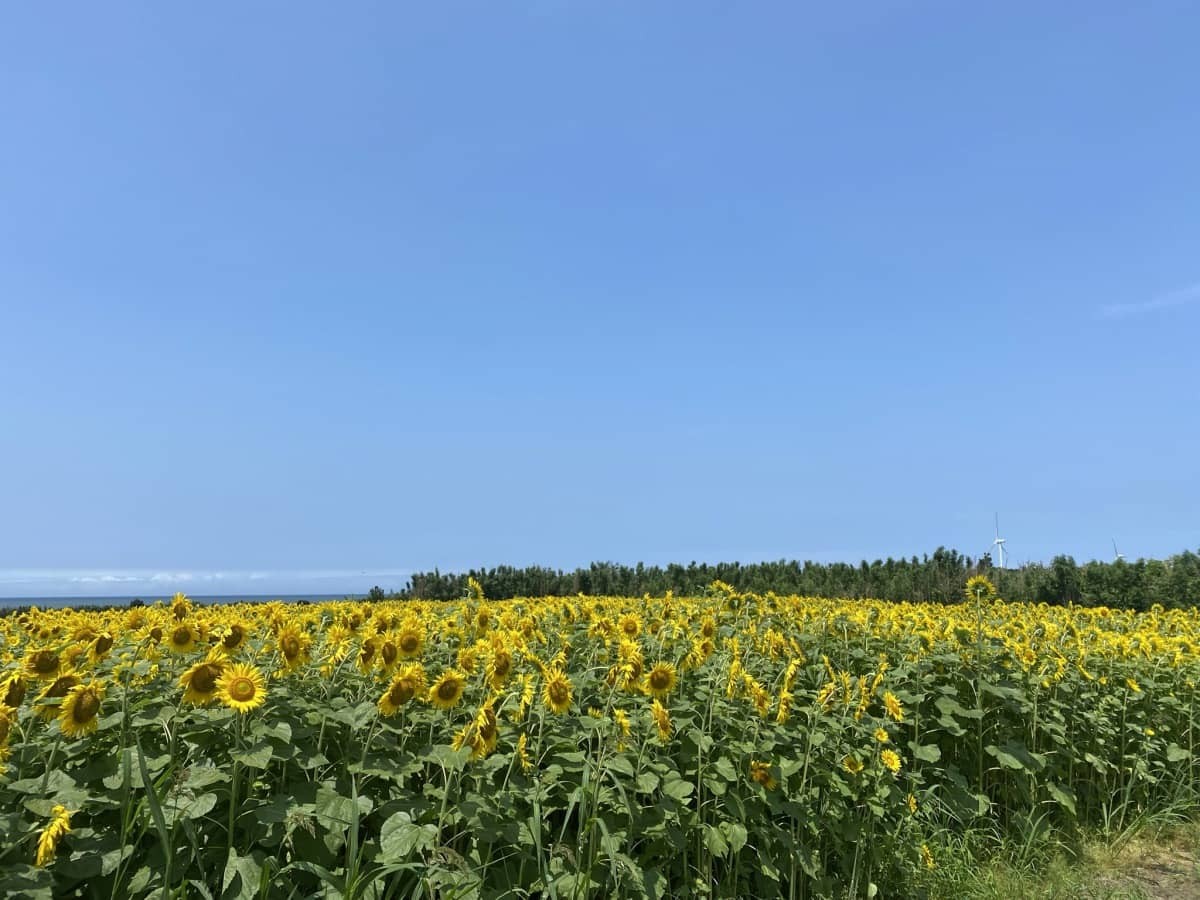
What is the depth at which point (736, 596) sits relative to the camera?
621cm

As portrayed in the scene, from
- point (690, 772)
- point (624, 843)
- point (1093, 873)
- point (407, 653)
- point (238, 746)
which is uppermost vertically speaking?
point (407, 653)

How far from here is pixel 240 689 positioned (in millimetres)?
2545

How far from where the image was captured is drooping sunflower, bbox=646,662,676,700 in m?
3.45

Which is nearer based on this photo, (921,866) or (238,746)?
(238,746)

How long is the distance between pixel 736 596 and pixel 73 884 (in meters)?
4.72

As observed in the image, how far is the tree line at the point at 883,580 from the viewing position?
56.5 ft

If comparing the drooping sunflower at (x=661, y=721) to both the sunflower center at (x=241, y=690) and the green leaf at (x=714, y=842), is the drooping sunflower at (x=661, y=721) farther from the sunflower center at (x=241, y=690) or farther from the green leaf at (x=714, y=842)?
the sunflower center at (x=241, y=690)

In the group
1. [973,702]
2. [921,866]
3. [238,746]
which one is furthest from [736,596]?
[238,746]

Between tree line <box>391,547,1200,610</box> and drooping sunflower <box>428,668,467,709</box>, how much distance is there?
46.6 feet

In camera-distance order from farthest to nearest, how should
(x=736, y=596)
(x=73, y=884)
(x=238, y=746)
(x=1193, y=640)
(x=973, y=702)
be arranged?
1. (x=1193, y=640)
2. (x=736, y=596)
3. (x=973, y=702)
4. (x=238, y=746)
5. (x=73, y=884)

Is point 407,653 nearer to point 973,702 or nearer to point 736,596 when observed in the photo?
point 736,596

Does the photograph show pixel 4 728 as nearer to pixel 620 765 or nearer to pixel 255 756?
pixel 255 756

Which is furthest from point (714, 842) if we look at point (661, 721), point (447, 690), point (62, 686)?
point (62, 686)

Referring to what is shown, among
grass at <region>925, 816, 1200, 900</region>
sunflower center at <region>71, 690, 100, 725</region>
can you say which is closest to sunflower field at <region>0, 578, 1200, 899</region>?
sunflower center at <region>71, 690, 100, 725</region>
